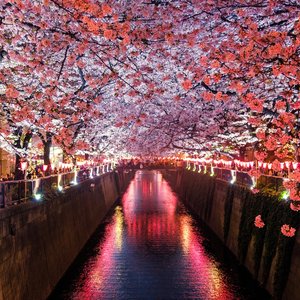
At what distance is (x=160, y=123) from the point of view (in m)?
37.6

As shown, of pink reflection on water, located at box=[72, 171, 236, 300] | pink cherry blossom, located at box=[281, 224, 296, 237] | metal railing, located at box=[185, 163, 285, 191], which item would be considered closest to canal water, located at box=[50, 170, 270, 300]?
pink reflection on water, located at box=[72, 171, 236, 300]

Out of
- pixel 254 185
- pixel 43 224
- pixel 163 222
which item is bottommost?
pixel 163 222

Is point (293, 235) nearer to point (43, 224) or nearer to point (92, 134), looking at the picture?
point (43, 224)

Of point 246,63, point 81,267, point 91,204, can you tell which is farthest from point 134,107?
point 246,63

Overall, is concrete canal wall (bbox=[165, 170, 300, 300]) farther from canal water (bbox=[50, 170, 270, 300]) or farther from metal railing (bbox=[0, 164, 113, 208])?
metal railing (bbox=[0, 164, 113, 208])

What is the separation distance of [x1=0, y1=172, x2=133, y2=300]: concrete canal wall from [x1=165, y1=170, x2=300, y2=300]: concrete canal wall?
324 inches

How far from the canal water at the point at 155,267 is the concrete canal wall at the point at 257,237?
696mm

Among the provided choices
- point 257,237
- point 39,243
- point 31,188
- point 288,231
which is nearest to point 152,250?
point 257,237

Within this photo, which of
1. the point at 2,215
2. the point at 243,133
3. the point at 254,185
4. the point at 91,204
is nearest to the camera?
the point at 2,215

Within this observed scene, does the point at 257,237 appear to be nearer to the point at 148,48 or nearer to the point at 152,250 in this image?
the point at 148,48

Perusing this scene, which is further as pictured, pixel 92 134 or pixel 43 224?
pixel 92 134

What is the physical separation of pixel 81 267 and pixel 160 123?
1640cm

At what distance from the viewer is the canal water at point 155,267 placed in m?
19.6

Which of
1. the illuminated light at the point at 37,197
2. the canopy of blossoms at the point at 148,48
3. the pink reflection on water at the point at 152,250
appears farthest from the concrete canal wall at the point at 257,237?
the illuminated light at the point at 37,197
